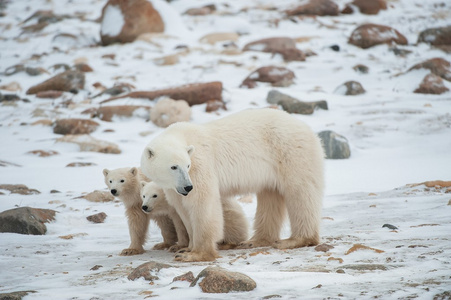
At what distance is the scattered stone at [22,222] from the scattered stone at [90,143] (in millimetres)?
4046

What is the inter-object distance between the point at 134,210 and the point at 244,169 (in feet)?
4.54

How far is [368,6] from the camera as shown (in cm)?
2178

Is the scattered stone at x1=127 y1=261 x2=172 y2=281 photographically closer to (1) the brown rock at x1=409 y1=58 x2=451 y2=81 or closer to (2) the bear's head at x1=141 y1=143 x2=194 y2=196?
(2) the bear's head at x1=141 y1=143 x2=194 y2=196

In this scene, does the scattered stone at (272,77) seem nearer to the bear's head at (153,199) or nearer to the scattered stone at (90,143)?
the scattered stone at (90,143)

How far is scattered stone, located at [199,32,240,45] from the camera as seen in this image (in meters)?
19.1

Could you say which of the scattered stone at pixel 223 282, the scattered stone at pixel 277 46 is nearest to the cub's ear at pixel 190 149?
the scattered stone at pixel 223 282

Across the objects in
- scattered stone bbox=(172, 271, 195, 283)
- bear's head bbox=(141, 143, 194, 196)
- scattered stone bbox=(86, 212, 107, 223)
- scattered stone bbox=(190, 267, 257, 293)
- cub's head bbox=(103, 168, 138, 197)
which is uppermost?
bear's head bbox=(141, 143, 194, 196)

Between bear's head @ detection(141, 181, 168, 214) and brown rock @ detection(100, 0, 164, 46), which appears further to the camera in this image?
brown rock @ detection(100, 0, 164, 46)

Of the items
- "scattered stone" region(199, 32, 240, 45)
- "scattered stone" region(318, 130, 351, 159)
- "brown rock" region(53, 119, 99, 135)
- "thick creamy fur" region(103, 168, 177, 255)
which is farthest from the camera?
"scattered stone" region(199, 32, 240, 45)

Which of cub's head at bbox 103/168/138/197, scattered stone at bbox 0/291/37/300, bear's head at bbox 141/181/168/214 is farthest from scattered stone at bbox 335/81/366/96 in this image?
scattered stone at bbox 0/291/37/300

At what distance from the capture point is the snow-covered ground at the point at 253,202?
3.12 meters

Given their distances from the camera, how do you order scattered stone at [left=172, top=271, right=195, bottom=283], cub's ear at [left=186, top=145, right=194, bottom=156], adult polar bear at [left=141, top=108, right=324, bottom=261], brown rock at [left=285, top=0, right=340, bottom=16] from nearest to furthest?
1. scattered stone at [left=172, top=271, right=195, bottom=283]
2. cub's ear at [left=186, top=145, right=194, bottom=156]
3. adult polar bear at [left=141, top=108, right=324, bottom=261]
4. brown rock at [left=285, top=0, right=340, bottom=16]

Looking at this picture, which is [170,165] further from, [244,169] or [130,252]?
[130,252]

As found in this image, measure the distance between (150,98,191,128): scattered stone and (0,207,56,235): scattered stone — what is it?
572 centimetres
